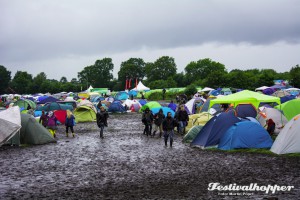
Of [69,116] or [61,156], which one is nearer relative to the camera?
[61,156]

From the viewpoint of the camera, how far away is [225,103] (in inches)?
1205

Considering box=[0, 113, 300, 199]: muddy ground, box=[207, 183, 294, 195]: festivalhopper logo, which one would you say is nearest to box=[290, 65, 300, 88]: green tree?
box=[0, 113, 300, 199]: muddy ground

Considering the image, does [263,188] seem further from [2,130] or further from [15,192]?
[2,130]

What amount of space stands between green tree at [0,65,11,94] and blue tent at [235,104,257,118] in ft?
460

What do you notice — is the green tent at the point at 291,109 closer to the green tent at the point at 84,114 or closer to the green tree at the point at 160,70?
the green tent at the point at 84,114

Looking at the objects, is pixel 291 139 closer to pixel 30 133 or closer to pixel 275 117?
pixel 275 117

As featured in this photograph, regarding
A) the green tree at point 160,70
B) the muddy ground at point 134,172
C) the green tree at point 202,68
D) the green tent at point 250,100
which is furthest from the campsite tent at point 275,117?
the green tree at point 160,70

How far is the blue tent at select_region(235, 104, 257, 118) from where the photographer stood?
28312 mm

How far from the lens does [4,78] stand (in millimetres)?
158625

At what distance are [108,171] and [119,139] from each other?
10461 mm

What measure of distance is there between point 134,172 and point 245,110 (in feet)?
48.9

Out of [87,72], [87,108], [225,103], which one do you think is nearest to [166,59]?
[87,72]

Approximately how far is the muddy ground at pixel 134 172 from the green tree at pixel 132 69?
421ft

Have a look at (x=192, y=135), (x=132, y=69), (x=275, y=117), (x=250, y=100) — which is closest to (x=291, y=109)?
(x=275, y=117)
